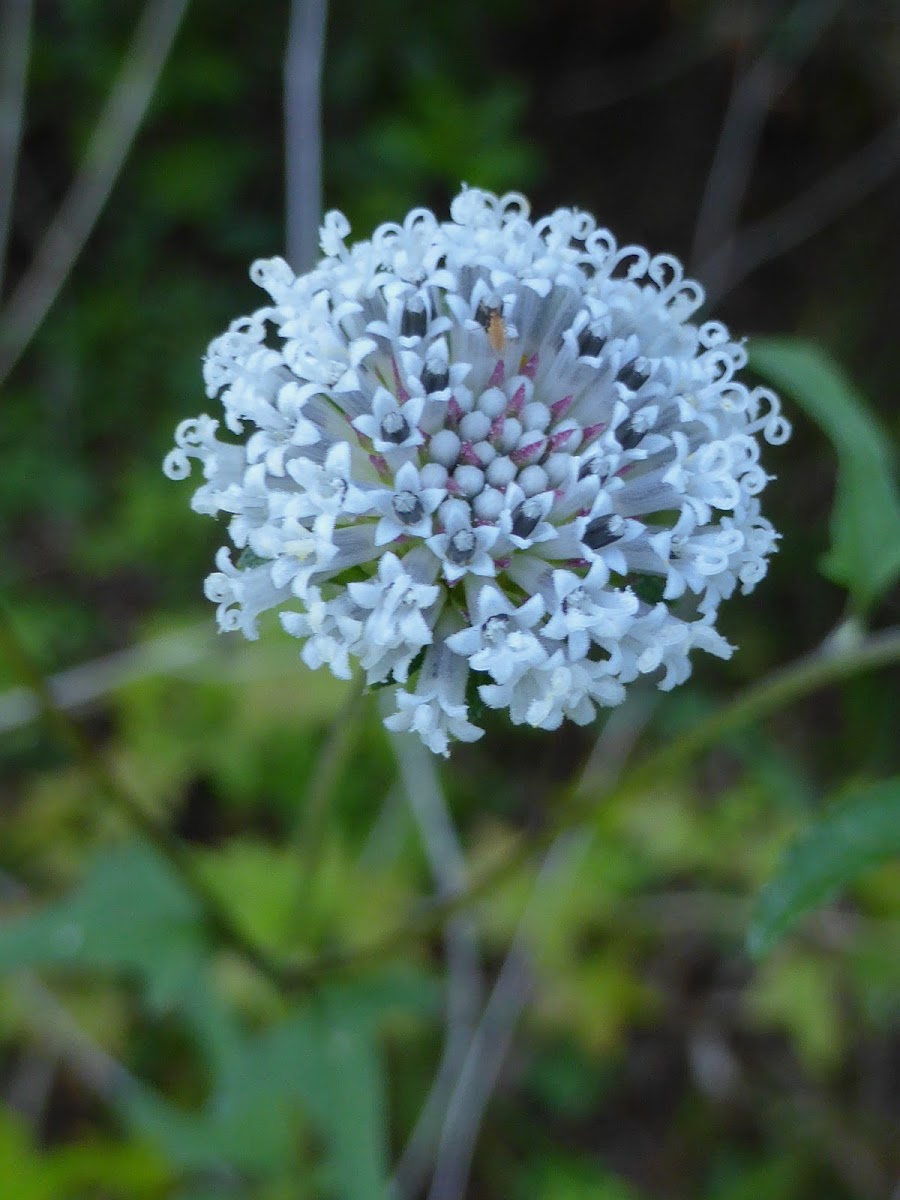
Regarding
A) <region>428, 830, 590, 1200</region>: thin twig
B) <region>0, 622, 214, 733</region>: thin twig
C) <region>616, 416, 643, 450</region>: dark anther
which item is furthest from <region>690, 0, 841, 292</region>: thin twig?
<region>616, 416, 643, 450</region>: dark anther

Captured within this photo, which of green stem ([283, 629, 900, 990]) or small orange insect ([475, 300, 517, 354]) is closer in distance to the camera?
small orange insect ([475, 300, 517, 354])

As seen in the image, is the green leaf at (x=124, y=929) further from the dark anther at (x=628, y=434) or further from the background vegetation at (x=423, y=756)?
the dark anther at (x=628, y=434)

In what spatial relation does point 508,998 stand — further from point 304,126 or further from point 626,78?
point 626,78

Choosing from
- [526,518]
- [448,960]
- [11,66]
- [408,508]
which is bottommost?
[448,960]

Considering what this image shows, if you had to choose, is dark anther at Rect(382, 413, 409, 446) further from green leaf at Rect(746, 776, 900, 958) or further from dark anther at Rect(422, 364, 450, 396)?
green leaf at Rect(746, 776, 900, 958)

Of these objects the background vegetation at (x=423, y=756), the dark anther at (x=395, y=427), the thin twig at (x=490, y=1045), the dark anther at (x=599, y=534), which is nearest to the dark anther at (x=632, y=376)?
the dark anther at (x=599, y=534)

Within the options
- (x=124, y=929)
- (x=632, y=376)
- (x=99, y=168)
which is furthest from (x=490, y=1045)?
(x=99, y=168)

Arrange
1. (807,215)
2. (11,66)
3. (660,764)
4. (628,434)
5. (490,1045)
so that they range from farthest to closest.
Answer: (807,215), (11,66), (490,1045), (660,764), (628,434)
